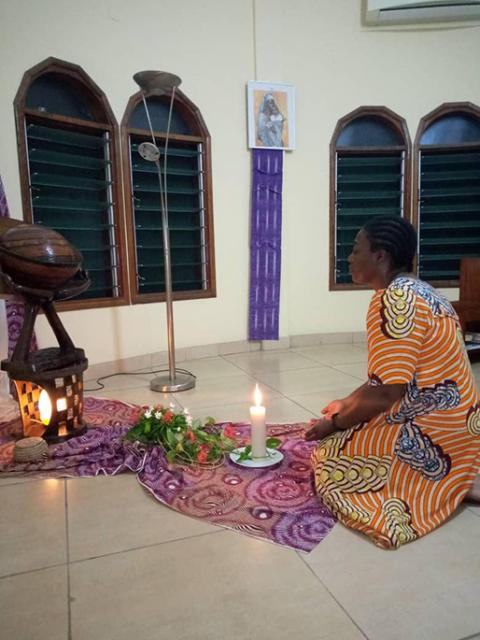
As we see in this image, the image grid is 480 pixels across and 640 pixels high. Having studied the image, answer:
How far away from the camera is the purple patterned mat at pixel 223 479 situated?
1.54m

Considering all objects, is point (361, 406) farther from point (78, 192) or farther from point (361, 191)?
point (361, 191)

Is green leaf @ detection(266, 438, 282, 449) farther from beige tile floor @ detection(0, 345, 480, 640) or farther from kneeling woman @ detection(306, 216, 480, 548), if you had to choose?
beige tile floor @ detection(0, 345, 480, 640)

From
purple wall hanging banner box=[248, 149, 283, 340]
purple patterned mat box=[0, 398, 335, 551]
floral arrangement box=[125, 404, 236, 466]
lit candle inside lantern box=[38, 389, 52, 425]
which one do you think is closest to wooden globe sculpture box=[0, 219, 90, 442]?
lit candle inside lantern box=[38, 389, 52, 425]

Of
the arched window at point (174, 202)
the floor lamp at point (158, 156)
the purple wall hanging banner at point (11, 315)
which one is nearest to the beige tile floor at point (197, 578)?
the purple wall hanging banner at point (11, 315)

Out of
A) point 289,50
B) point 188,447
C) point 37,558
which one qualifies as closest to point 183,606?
point 37,558

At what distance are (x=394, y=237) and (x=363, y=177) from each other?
3.64m

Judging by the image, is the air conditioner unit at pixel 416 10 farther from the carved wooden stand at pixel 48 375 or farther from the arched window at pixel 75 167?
the carved wooden stand at pixel 48 375

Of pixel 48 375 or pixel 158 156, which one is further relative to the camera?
pixel 158 156

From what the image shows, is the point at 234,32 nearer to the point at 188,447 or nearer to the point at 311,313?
the point at 311,313

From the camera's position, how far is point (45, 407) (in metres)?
2.20

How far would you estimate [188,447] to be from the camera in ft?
6.73

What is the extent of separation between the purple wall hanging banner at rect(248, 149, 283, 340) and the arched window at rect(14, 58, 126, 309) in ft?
4.24

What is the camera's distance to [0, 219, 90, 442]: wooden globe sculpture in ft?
6.81

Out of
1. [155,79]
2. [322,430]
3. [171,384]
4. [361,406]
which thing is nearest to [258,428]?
[322,430]
